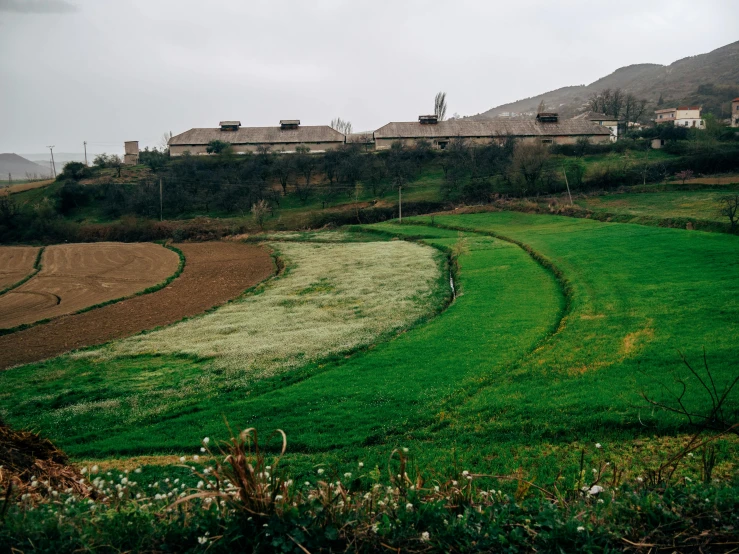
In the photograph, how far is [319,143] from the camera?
10975 centimetres

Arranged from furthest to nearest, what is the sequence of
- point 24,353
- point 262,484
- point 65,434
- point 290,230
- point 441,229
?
point 290,230 < point 441,229 < point 24,353 < point 65,434 < point 262,484

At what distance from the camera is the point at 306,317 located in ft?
98.9

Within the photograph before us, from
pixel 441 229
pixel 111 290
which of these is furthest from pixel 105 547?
pixel 441 229

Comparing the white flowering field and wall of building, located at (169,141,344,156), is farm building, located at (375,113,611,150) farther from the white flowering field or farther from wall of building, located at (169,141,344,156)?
the white flowering field

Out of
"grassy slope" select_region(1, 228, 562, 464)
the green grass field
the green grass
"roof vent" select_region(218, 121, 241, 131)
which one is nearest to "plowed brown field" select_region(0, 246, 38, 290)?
"grassy slope" select_region(1, 228, 562, 464)

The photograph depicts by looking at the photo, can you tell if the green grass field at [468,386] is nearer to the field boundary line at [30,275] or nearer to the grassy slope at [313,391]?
the grassy slope at [313,391]

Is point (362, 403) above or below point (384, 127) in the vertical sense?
below

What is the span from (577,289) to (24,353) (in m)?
29.3

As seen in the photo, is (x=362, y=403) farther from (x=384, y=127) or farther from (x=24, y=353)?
(x=384, y=127)

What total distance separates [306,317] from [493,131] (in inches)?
3472

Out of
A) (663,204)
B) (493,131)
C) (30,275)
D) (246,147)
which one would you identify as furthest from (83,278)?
(493,131)

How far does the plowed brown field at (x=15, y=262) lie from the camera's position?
46.7m

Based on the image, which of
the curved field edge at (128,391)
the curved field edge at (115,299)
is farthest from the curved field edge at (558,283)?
the curved field edge at (115,299)

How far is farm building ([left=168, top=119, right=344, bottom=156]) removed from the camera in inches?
4304
